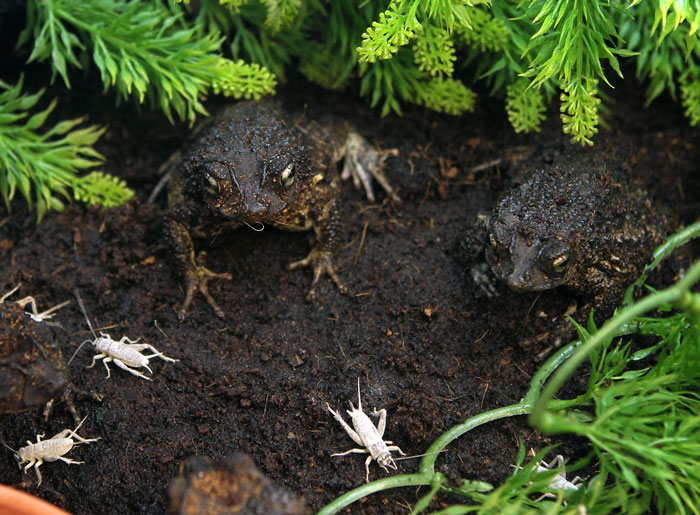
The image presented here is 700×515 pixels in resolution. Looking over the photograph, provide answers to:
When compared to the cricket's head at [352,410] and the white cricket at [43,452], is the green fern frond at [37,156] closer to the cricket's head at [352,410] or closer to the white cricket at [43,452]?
the white cricket at [43,452]

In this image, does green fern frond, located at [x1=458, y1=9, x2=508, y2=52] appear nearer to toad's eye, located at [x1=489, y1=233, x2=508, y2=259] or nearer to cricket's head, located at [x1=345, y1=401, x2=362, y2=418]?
toad's eye, located at [x1=489, y1=233, x2=508, y2=259]

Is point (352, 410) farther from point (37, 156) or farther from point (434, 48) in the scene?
point (37, 156)

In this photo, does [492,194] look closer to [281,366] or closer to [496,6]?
[496,6]

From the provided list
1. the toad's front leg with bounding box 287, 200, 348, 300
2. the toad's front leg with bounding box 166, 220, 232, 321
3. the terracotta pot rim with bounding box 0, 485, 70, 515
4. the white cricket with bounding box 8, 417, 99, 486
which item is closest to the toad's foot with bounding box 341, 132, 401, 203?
the toad's front leg with bounding box 287, 200, 348, 300

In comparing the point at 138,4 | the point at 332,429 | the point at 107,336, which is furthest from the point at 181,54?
the point at 332,429

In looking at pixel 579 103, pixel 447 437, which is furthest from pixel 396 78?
pixel 447 437
